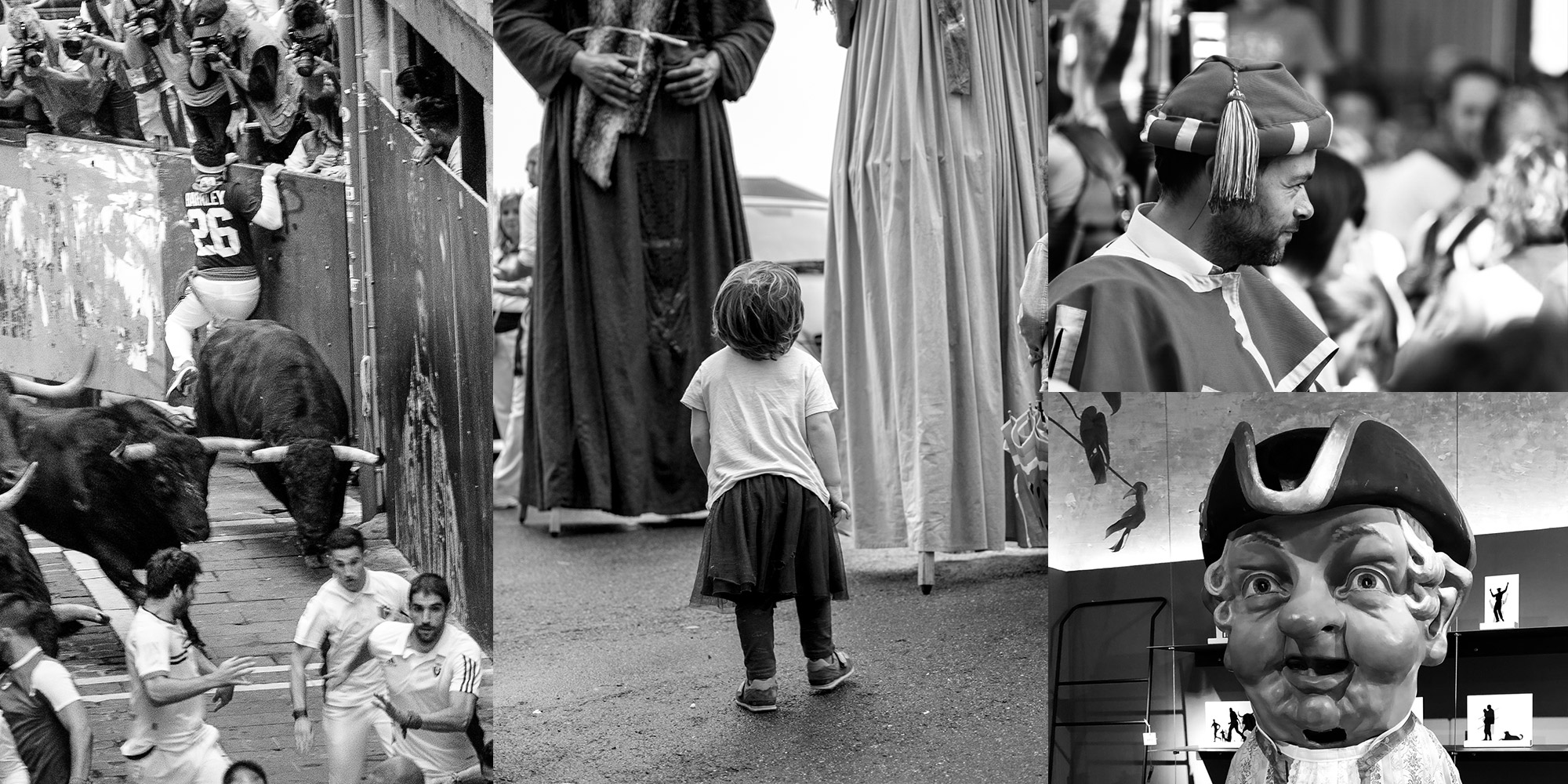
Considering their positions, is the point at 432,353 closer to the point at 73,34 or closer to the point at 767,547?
the point at 73,34

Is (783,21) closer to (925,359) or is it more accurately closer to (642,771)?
(925,359)

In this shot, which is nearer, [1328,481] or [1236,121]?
[1328,481]

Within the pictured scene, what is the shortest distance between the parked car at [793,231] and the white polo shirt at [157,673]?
2.13m

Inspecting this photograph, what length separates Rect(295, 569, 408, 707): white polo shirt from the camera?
231 cm

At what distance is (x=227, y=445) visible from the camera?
229 cm

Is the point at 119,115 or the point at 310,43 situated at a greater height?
the point at 310,43

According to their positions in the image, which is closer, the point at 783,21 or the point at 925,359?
the point at 925,359

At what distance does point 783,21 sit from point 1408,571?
2457 millimetres

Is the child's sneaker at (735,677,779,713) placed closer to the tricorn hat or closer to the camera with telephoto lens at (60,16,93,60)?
the tricorn hat

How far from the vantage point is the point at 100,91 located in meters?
2.25

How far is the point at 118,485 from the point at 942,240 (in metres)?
2.00

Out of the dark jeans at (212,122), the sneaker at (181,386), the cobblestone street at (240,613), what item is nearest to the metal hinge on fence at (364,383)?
the cobblestone street at (240,613)

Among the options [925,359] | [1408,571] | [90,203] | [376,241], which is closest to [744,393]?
[925,359]

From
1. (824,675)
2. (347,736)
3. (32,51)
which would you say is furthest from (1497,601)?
(32,51)
